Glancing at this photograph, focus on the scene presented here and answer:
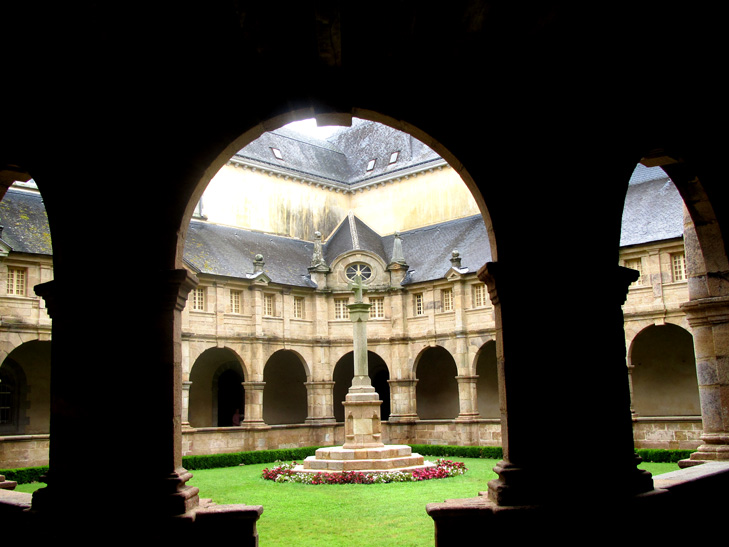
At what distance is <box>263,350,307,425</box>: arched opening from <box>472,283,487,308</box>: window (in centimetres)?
721

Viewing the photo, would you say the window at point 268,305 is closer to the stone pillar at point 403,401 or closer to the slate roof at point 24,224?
the stone pillar at point 403,401

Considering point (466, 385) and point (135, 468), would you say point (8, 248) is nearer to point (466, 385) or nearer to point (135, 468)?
point (466, 385)

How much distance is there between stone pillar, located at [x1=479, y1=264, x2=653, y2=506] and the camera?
5.60m

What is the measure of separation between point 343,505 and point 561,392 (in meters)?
6.98

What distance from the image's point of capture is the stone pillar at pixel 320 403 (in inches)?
1018

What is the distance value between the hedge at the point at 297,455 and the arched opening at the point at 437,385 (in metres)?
4.31

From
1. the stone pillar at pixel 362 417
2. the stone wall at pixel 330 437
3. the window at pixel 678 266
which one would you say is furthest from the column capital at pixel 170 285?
the window at pixel 678 266

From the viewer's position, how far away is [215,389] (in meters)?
26.9

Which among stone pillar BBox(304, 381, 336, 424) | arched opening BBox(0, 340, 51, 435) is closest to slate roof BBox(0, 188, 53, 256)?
arched opening BBox(0, 340, 51, 435)

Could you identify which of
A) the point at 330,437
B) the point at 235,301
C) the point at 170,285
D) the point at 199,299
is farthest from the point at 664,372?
the point at 170,285

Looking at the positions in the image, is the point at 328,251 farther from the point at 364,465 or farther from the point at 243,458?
the point at 364,465

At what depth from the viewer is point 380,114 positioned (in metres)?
6.29

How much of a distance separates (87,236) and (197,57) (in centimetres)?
167

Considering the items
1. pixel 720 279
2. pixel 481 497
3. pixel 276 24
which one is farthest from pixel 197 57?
pixel 720 279
